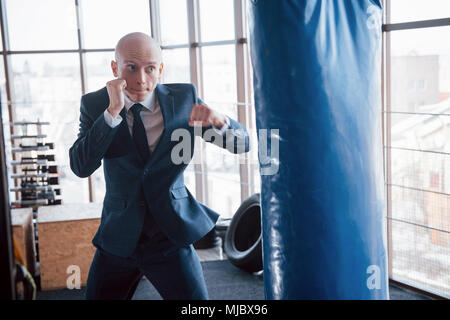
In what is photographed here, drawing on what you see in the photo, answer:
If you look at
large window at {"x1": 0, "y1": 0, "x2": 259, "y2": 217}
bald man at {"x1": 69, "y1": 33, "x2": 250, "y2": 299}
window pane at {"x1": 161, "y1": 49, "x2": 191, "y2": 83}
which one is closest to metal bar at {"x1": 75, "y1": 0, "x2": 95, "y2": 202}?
large window at {"x1": 0, "y1": 0, "x2": 259, "y2": 217}

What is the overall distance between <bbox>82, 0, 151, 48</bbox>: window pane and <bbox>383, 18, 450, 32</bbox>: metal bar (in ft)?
9.48

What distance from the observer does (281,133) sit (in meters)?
1.52

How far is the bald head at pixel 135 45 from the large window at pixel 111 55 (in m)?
3.27

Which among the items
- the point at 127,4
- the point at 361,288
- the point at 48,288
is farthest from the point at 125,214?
the point at 127,4

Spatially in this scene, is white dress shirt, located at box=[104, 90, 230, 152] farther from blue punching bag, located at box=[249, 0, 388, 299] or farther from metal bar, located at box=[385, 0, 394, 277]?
metal bar, located at box=[385, 0, 394, 277]

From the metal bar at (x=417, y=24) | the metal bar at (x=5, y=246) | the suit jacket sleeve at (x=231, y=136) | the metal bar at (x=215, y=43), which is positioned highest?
the metal bar at (x=215, y=43)

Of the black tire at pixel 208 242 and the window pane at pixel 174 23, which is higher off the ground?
the window pane at pixel 174 23

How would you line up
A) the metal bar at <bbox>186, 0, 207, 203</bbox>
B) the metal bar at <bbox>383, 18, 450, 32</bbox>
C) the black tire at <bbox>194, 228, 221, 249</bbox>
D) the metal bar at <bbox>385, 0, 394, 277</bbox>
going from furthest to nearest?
the metal bar at <bbox>186, 0, 207, 203</bbox> → the black tire at <bbox>194, 228, 221, 249</bbox> → the metal bar at <bbox>385, 0, 394, 277</bbox> → the metal bar at <bbox>383, 18, 450, 32</bbox>

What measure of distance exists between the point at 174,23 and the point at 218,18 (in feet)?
1.80

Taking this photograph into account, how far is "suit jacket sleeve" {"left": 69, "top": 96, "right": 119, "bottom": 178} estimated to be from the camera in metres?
1.37

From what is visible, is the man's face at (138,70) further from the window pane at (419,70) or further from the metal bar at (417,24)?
the window pane at (419,70)

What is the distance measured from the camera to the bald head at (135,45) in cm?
139

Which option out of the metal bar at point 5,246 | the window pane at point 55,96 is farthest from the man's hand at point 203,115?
the window pane at point 55,96
